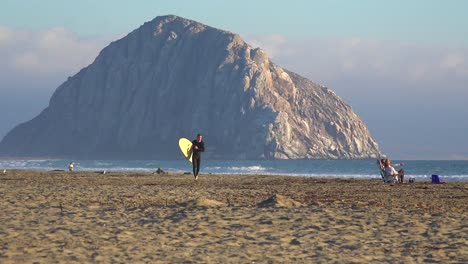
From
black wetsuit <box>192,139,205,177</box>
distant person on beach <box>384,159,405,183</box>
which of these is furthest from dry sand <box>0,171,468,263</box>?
distant person on beach <box>384,159,405,183</box>

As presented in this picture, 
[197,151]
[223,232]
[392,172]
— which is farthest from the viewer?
[392,172]

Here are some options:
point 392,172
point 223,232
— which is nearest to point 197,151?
point 392,172

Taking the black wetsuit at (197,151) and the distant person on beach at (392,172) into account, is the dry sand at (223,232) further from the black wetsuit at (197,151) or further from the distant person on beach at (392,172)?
the distant person on beach at (392,172)

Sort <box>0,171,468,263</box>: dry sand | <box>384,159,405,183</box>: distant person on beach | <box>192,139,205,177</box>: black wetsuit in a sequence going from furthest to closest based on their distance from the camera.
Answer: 1. <box>384,159,405,183</box>: distant person on beach
2. <box>192,139,205,177</box>: black wetsuit
3. <box>0,171,468,263</box>: dry sand

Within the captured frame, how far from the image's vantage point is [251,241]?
45.3 feet

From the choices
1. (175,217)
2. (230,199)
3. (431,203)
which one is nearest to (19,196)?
(230,199)

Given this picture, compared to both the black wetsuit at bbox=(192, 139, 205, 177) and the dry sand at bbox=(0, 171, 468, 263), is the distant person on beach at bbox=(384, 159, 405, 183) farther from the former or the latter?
the dry sand at bbox=(0, 171, 468, 263)

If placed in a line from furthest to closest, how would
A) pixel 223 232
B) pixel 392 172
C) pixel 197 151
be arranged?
pixel 392 172 < pixel 197 151 < pixel 223 232

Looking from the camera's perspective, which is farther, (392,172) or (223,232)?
(392,172)

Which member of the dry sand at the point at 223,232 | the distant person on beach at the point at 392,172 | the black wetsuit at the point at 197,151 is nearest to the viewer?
the dry sand at the point at 223,232

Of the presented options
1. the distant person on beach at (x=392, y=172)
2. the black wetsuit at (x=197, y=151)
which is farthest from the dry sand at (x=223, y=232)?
the distant person on beach at (x=392, y=172)

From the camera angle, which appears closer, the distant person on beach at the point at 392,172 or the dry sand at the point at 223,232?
the dry sand at the point at 223,232

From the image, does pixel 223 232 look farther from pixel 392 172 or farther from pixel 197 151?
pixel 392 172

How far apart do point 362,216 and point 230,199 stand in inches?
233
